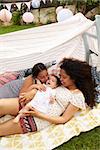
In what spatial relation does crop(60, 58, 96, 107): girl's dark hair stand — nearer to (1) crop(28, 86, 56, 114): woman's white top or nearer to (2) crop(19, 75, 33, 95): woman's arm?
(1) crop(28, 86, 56, 114): woman's white top

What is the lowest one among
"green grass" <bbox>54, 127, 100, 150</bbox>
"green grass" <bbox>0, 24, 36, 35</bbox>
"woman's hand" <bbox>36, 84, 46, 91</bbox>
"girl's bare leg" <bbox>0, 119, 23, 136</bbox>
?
"green grass" <bbox>0, 24, 36, 35</bbox>

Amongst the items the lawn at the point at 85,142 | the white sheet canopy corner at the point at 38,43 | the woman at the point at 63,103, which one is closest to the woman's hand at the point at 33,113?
the woman at the point at 63,103

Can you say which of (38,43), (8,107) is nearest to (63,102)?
(8,107)

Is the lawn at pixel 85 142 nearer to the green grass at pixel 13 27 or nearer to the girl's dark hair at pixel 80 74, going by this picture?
the girl's dark hair at pixel 80 74

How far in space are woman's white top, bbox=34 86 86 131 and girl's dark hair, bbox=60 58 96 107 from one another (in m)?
0.06

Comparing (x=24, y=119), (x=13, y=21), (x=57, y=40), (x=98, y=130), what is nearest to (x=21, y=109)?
(x=24, y=119)

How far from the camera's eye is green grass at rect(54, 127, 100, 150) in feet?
9.48

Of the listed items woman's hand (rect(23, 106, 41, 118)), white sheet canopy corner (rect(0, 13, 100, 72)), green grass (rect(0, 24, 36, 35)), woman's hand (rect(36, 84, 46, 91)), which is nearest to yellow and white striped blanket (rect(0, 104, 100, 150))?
woman's hand (rect(23, 106, 41, 118))

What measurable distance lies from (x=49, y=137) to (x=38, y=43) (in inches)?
43.8

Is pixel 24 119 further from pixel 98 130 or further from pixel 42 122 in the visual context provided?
pixel 98 130

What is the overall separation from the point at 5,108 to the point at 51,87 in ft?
1.27

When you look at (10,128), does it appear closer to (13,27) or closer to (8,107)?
(8,107)

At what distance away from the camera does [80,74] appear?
9.39 feet

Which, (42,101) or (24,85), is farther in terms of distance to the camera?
(24,85)
